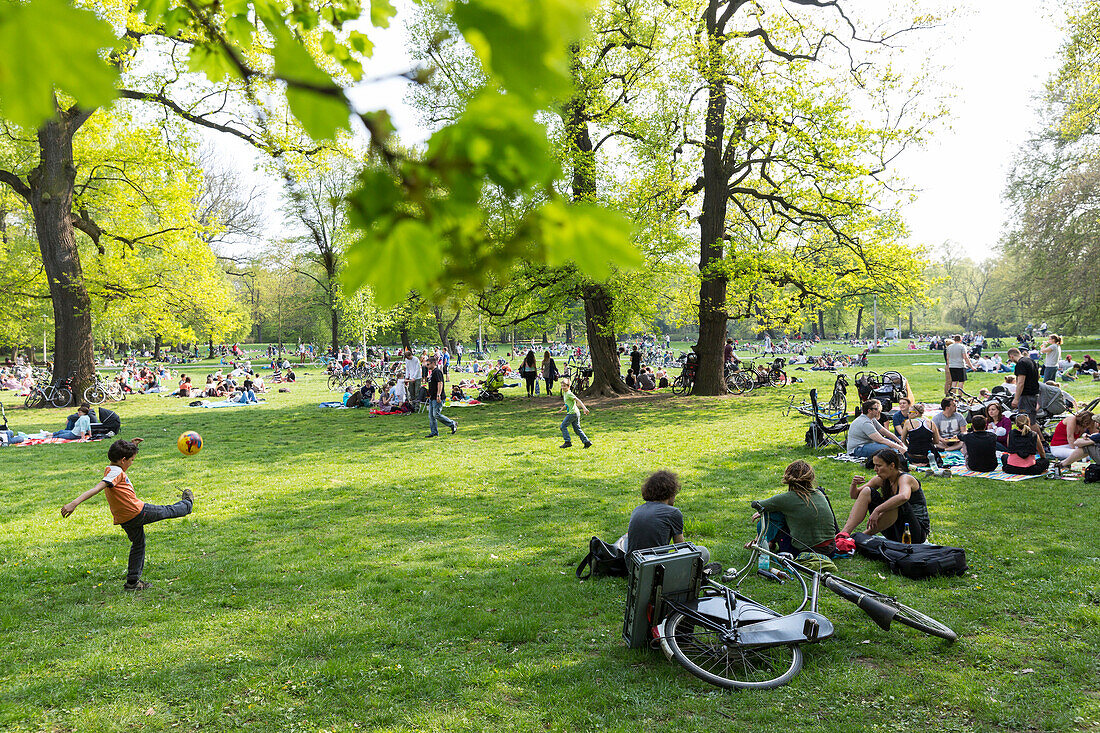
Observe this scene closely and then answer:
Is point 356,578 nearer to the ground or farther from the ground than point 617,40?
nearer to the ground

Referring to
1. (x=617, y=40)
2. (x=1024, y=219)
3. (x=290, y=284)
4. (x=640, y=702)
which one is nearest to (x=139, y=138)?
(x=617, y=40)

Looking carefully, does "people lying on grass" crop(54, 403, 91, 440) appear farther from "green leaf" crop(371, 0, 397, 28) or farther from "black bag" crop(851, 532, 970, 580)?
"black bag" crop(851, 532, 970, 580)

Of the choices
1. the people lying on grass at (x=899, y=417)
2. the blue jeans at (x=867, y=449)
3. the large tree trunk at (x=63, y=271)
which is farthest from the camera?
the large tree trunk at (x=63, y=271)

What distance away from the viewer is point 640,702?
13.9 ft

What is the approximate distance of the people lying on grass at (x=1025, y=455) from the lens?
10.1m

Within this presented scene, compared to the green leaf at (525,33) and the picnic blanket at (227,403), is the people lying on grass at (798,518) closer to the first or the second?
the green leaf at (525,33)

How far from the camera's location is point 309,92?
4.55 feet

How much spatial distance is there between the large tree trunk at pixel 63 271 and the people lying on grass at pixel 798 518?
2177 centimetres

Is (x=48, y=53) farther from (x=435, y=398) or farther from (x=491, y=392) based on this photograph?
(x=491, y=392)

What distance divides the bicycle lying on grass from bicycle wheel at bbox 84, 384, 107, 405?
80.4 feet

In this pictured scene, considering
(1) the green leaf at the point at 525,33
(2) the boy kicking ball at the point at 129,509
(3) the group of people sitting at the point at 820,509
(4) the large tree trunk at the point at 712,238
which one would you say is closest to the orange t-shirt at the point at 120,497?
(2) the boy kicking ball at the point at 129,509

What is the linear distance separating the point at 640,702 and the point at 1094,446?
355 inches

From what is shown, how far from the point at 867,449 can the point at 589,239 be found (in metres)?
10.8

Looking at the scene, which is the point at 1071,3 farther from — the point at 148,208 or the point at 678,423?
the point at 148,208
